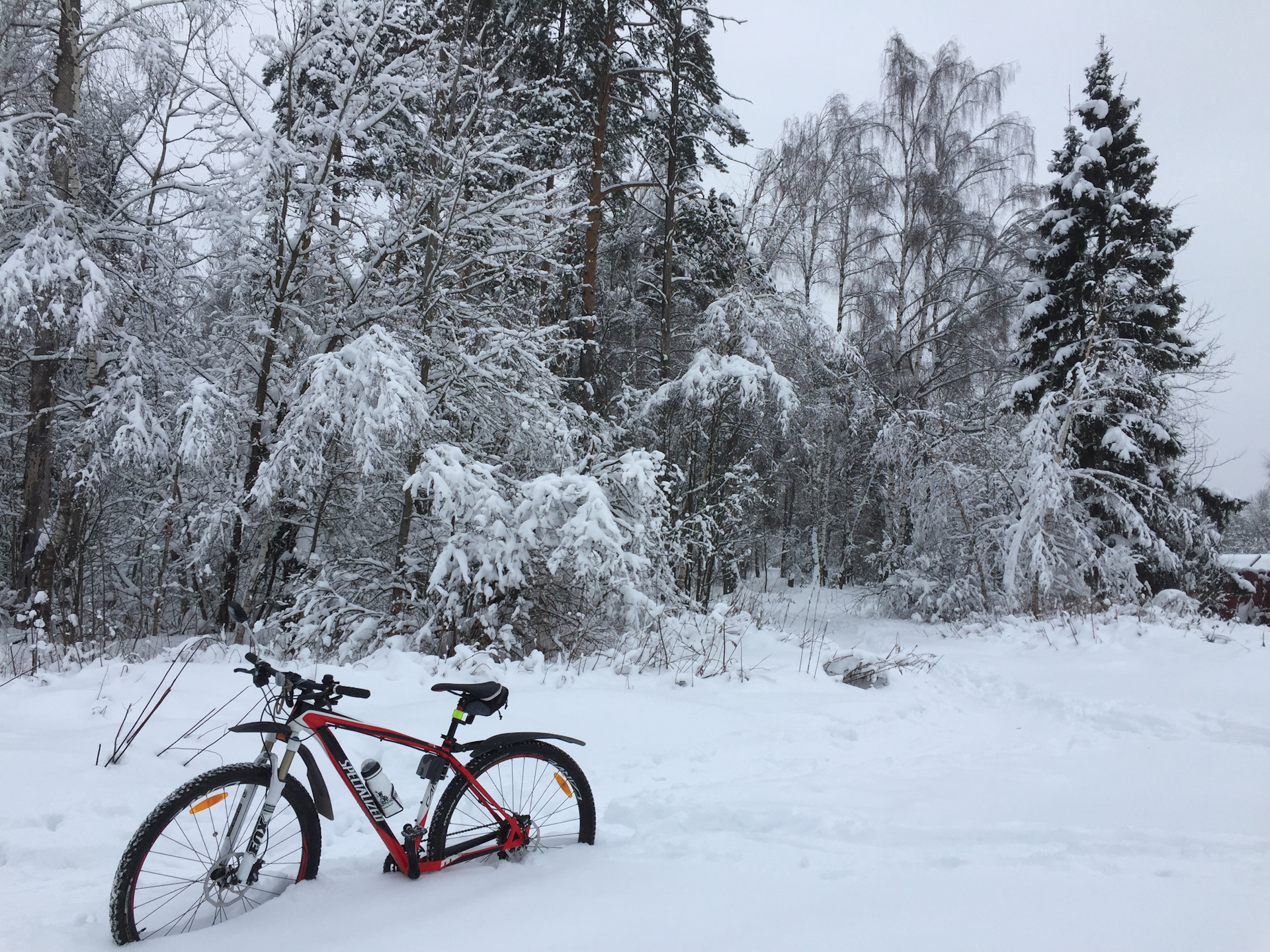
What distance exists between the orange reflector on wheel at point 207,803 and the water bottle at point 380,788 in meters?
0.46

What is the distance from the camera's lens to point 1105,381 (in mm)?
10828

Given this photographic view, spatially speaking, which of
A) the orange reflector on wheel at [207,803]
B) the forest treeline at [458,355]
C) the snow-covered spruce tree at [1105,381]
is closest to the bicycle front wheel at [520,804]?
the orange reflector on wheel at [207,803]

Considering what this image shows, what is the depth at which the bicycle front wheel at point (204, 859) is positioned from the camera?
2172 mm

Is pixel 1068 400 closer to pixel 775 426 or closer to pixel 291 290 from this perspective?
pixel 775 426

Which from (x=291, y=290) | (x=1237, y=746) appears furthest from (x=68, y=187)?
(x=1237, y=746)

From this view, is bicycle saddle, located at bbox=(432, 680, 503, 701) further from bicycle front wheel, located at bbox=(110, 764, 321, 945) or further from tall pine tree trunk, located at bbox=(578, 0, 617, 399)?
tall pine tree trunk, located at bbox=(578, 0, 617, 399)

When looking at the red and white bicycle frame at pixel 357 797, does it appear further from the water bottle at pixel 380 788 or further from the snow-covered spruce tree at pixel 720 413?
the snow-covered spruce tree at pixel 720 413

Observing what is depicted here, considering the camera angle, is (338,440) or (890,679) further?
(338,440)

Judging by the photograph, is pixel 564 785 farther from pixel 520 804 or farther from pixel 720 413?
pixel 720 413

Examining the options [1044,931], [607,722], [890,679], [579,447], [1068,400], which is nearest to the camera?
[1044,931]

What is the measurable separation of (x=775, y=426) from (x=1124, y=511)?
22.4 feet

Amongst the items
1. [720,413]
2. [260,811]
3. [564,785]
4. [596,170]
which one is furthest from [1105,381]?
[260,811]

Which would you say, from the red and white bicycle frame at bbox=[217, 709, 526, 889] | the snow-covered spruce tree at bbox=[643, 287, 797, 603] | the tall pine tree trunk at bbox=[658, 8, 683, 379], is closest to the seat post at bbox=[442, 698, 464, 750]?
the red and white bicycle frame at bbox=[217, 709, 526, 889]

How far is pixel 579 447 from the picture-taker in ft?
30.6
